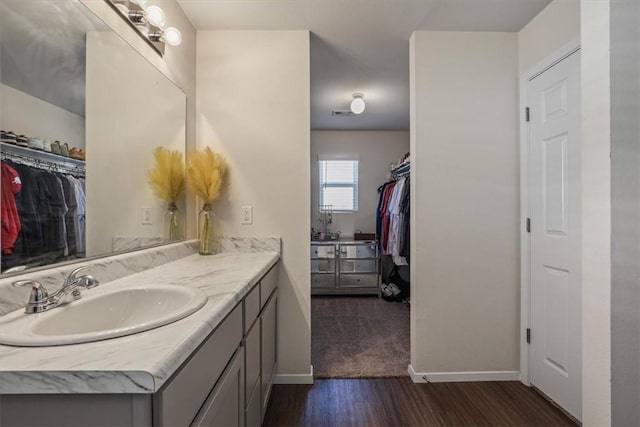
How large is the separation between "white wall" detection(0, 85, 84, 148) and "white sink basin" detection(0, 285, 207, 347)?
1.65 feet

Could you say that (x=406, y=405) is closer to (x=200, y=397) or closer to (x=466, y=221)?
(x=466, y=221)

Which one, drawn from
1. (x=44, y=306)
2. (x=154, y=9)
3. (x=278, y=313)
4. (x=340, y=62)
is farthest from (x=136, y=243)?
(x=340, y=62)

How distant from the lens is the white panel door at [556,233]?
5.29ft

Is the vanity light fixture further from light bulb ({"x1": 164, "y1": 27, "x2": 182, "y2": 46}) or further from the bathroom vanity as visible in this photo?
the bathroom vanity

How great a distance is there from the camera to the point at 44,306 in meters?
0.77

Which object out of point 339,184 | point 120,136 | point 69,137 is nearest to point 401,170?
point 339,184

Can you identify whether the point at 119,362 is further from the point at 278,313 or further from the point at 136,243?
the point at 278,313

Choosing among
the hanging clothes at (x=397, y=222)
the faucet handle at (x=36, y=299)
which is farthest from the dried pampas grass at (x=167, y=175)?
the hanging clothes at (x=397, y=222)

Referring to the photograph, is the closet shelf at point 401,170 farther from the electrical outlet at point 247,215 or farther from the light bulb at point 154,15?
the light bulb at point 154,15

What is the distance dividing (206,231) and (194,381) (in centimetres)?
127

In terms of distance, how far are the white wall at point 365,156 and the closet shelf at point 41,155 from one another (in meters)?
3.51

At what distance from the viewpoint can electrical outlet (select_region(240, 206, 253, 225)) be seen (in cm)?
198

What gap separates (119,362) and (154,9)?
5.21 feet

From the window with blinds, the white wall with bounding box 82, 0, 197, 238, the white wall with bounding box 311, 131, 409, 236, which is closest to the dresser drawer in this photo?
the white wall with bounding box 311, 131, 409, 236
